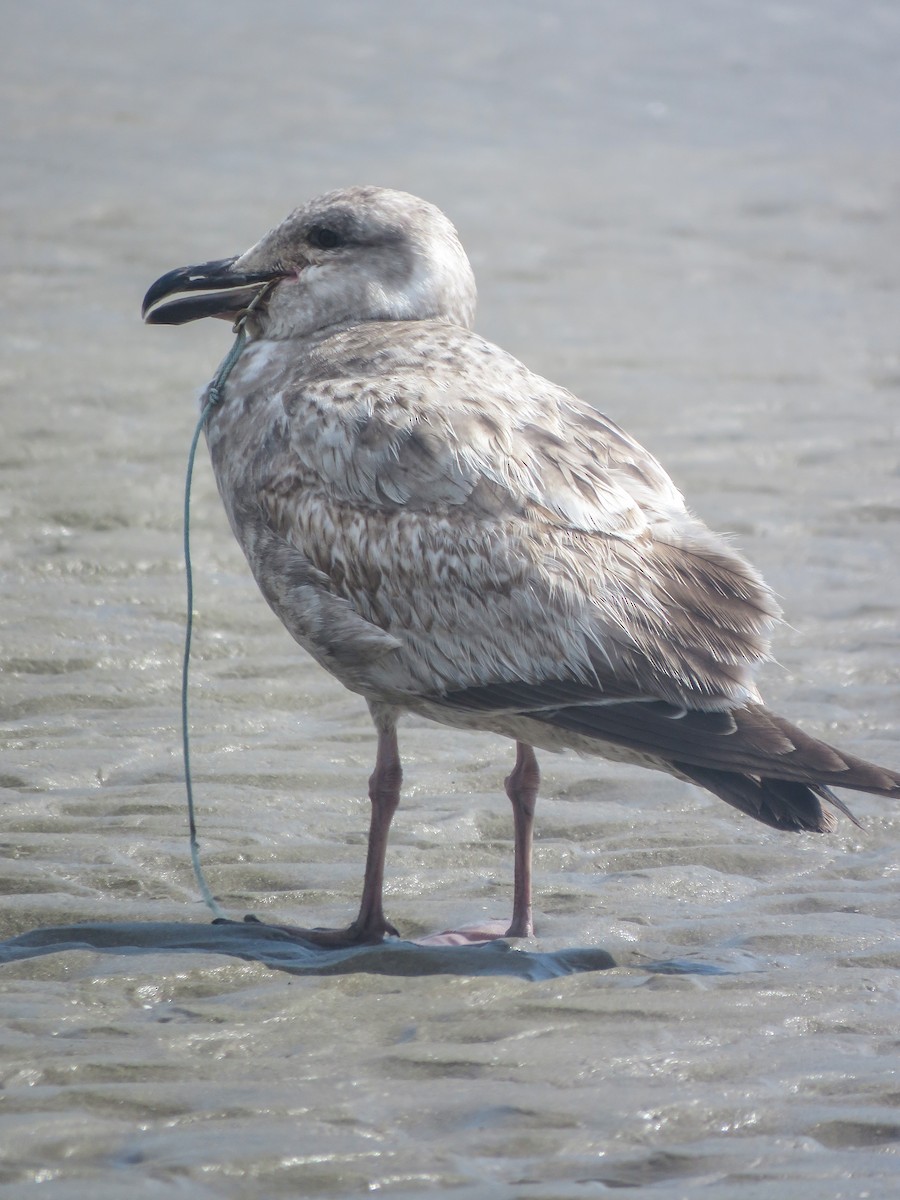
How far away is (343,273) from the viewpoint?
17.2ft

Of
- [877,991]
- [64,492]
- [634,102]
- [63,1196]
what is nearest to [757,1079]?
[877,991]

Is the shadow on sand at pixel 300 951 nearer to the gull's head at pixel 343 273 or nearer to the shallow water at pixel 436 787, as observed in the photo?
the shallow water at pixel 436 787

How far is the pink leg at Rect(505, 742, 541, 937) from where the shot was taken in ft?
14.6

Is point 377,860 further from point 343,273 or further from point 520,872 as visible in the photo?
point 343,273

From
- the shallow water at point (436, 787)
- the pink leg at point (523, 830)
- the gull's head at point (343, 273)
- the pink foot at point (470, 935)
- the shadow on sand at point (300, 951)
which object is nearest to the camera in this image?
the shallow water at point (436, 787)

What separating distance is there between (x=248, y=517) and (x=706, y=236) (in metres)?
8.25

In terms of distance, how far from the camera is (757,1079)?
3574 mm

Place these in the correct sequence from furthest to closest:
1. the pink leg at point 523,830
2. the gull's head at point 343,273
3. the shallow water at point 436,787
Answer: the gull's head at point 343,273, the pink leg at point 523,830, the shallow water at point 436,787

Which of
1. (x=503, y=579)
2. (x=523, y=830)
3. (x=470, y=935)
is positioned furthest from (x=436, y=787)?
(x=503, y=579)

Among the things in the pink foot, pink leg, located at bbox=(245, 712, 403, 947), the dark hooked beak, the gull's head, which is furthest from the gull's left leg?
the dark hooked beak

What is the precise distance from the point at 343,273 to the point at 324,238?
13cm

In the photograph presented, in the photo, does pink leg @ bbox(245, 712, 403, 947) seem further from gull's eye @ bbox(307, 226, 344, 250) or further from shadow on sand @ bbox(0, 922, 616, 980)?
gull's eye @ bbox(307, 226, 344, 250)

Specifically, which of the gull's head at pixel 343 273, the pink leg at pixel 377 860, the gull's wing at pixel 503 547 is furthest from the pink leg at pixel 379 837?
the gull's head at pixel 343 273

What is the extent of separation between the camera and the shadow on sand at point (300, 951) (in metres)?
4.16
